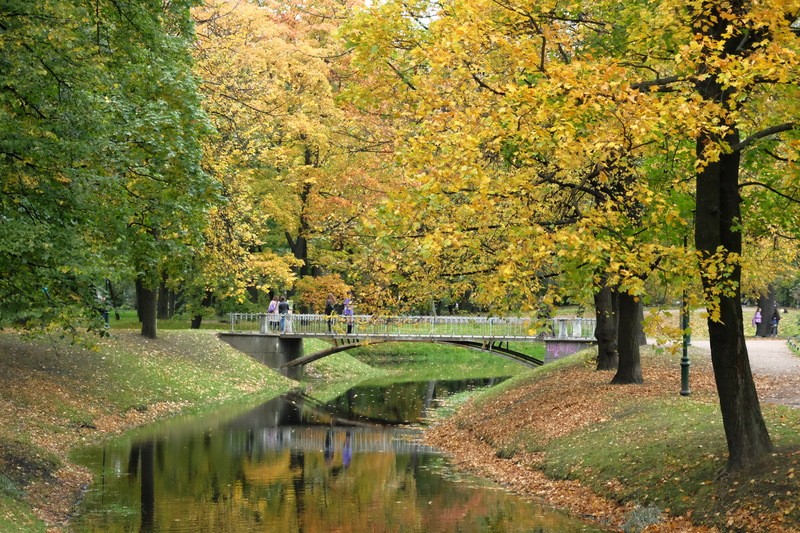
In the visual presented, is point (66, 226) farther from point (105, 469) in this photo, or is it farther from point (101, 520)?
point (105, 469)

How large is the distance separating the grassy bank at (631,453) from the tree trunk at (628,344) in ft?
1.61

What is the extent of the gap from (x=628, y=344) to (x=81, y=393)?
14.7 meters

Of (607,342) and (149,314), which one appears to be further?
(149,314)

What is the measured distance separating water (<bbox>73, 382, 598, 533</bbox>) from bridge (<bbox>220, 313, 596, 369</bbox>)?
11459mm

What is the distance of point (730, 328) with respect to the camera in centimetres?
1328

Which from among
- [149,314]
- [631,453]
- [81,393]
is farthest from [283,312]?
[631,453]

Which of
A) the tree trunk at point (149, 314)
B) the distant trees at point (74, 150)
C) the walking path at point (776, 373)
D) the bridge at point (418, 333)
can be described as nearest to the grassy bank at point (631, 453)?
the walking path at point (776, 373)

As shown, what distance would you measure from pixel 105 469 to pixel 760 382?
15.6 meters

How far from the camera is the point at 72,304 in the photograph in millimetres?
16016

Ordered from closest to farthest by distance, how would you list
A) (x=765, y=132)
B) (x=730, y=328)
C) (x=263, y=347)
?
(x=765, y=132) < (x=730, y=328) < (x=263, y=347)

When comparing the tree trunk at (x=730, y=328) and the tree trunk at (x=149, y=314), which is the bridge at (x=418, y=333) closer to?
the tree trunk at (x=149, y=314)

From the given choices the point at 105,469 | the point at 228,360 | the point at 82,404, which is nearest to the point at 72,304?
the point at 105,469

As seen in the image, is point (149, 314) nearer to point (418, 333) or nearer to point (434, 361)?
point (418, 333)

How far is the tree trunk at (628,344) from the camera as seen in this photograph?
75.7ft
